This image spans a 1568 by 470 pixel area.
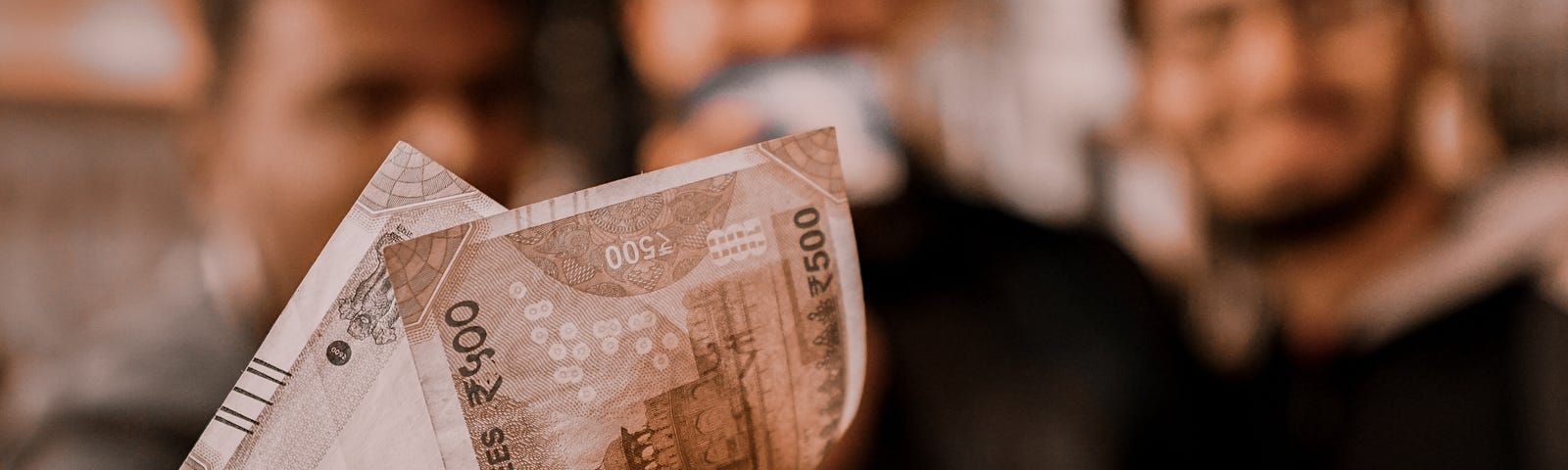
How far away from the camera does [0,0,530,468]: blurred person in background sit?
35cm

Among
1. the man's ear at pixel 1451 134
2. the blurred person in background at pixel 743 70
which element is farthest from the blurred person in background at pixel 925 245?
the man's ear at pixel 1451 134

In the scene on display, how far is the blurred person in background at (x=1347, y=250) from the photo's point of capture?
0.40 metres

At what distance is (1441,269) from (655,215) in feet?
1.33

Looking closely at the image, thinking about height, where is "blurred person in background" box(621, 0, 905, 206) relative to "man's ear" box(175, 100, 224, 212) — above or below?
above

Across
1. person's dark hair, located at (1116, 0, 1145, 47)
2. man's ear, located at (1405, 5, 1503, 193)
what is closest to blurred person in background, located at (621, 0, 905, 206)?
person's dark hair, located at (1116, 0, 1145, 47)

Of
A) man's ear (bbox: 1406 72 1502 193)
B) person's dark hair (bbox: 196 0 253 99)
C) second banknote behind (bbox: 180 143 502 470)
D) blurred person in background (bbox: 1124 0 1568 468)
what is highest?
man's ear (bbox: 1406 72 1502 193)

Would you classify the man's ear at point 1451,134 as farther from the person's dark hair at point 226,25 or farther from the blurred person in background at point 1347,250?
the person's dark hair at point 226,25

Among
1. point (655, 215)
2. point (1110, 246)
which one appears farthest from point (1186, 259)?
point (655, 215)

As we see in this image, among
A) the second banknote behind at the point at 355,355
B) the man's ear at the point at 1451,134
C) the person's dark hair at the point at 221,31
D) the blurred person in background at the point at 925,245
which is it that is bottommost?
the second banknote behind at the point at 355,355

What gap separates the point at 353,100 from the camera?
1.15 feet

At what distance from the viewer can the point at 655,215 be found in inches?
12.5

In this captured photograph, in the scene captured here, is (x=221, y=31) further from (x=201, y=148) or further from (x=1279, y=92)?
(x=1279, y=92)

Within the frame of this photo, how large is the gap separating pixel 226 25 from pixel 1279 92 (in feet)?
1.58

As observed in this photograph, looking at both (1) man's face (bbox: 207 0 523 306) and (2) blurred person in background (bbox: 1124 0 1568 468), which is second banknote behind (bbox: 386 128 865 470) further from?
(2) blurred person in background (bbox: 1124 0 1568 468)
